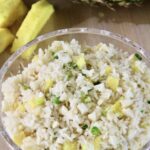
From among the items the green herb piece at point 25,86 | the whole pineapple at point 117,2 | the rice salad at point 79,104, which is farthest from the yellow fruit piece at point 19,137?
the whole pineapple at point 117,2

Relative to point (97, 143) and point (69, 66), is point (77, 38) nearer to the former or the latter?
point (69, 66)

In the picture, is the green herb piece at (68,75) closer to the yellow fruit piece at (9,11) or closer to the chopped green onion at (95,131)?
the chopped green onion at (95,131)

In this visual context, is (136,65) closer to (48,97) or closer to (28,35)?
(48,97)

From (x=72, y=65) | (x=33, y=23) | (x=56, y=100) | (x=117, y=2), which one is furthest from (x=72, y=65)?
(x=117, y=2)

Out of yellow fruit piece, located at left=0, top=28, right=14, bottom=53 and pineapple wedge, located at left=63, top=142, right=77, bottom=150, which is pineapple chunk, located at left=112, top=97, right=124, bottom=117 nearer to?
pineapple wedge, located at left=63, top=142, right=77, bottom=150

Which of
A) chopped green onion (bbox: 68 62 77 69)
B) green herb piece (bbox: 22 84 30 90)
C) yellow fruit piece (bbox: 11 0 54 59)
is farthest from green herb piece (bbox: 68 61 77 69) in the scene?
yellow fruit piece (bbox: 11 0 54 59)
